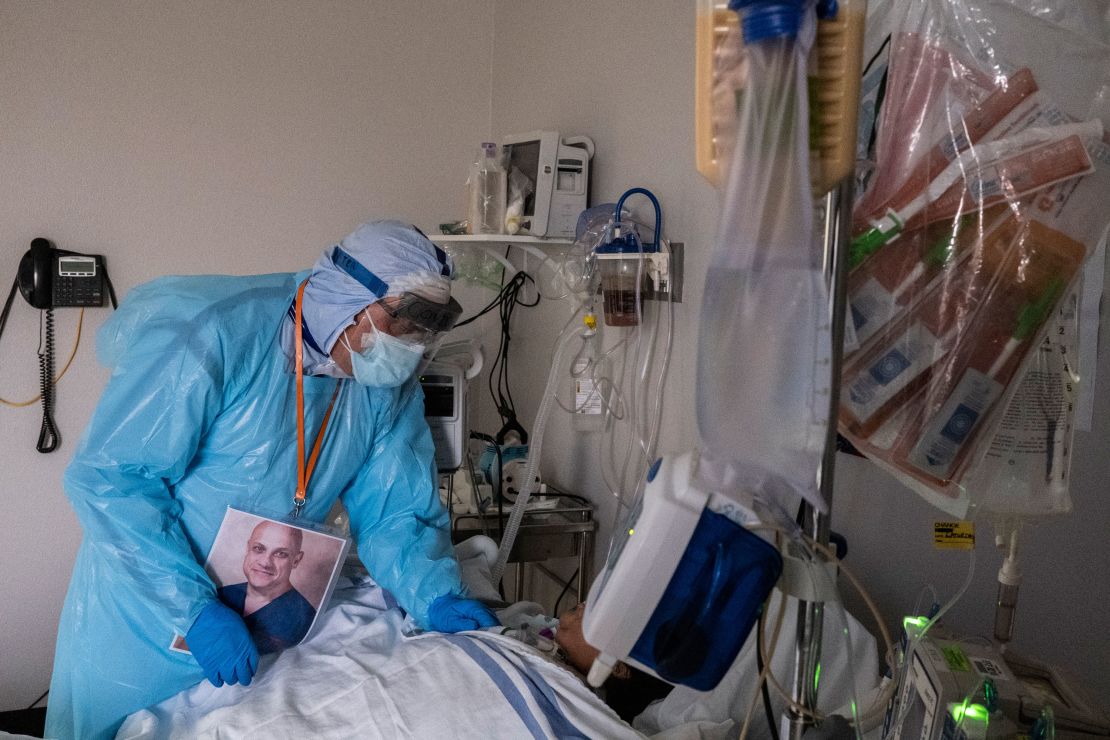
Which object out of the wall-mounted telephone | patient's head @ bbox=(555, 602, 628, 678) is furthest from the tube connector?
the wall-mounted telephone

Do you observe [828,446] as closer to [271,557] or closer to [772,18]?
[772,18]

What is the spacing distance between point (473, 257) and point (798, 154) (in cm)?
228

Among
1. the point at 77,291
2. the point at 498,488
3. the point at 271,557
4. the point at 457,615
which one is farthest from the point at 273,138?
the point at 457,615

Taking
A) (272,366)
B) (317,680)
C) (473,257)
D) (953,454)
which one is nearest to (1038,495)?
(953,454)

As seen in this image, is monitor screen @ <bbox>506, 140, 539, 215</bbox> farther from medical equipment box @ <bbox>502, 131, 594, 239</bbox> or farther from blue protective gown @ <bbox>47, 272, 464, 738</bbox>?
blue protective gown @ <bbox>47, 272, 464, 738</bbox>

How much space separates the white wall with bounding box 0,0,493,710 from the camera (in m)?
2.61

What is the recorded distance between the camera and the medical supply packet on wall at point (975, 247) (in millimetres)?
868

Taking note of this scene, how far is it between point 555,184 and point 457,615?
1.31 metres

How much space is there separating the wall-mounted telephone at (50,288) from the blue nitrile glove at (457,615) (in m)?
1.68

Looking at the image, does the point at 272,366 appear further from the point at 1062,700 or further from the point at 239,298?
the point at 1062,700

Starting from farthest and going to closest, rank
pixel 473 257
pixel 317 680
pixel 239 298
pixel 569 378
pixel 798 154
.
Result: pixel 473 257, pixel 569 378, pixel 239 298, pixel 317 680, pixel 798 154

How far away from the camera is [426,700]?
4.58 feet

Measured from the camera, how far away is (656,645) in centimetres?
74

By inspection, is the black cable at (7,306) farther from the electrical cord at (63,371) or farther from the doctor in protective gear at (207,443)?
the doctor in protective gear at (207,443)
